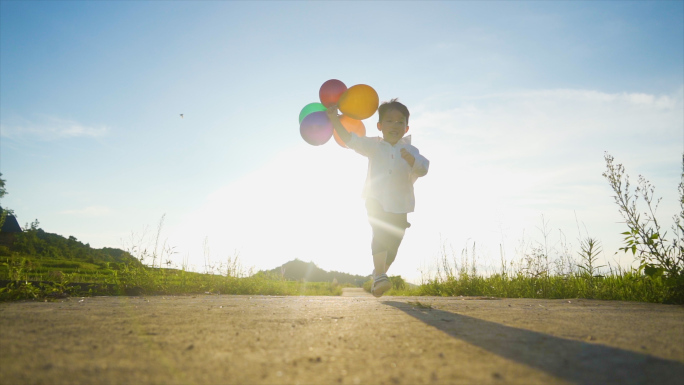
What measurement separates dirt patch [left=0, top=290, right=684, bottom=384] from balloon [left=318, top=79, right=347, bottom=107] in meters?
3.71

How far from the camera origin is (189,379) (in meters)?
1.21

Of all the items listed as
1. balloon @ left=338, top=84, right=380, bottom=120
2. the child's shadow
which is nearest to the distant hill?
balloon @ left=338, top=84, right=380, bottom=120

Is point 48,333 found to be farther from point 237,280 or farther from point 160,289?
point 237,280

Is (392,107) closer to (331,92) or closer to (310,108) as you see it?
(331,92)

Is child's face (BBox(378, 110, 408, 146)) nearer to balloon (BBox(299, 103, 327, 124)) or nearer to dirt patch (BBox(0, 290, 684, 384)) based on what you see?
balloon (BBox(299, 103, 327, 124))

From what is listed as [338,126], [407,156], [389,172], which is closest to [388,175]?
[389,172]

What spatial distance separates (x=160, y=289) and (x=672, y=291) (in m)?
6.34

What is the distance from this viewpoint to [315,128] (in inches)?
205

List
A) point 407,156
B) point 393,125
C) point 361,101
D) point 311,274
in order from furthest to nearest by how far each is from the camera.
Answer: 1. point 311,274
2. point 393,125
3. point 361,101
4. point 407,156

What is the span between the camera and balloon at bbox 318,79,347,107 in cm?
548

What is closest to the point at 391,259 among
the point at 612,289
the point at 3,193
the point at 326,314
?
the point at 326,314

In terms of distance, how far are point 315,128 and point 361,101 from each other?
2.24 ft

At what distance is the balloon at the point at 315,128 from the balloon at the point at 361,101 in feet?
1.12

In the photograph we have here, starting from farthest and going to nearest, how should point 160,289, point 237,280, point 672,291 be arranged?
1. point 237,280
2. point 160,289
3. point 672,291
